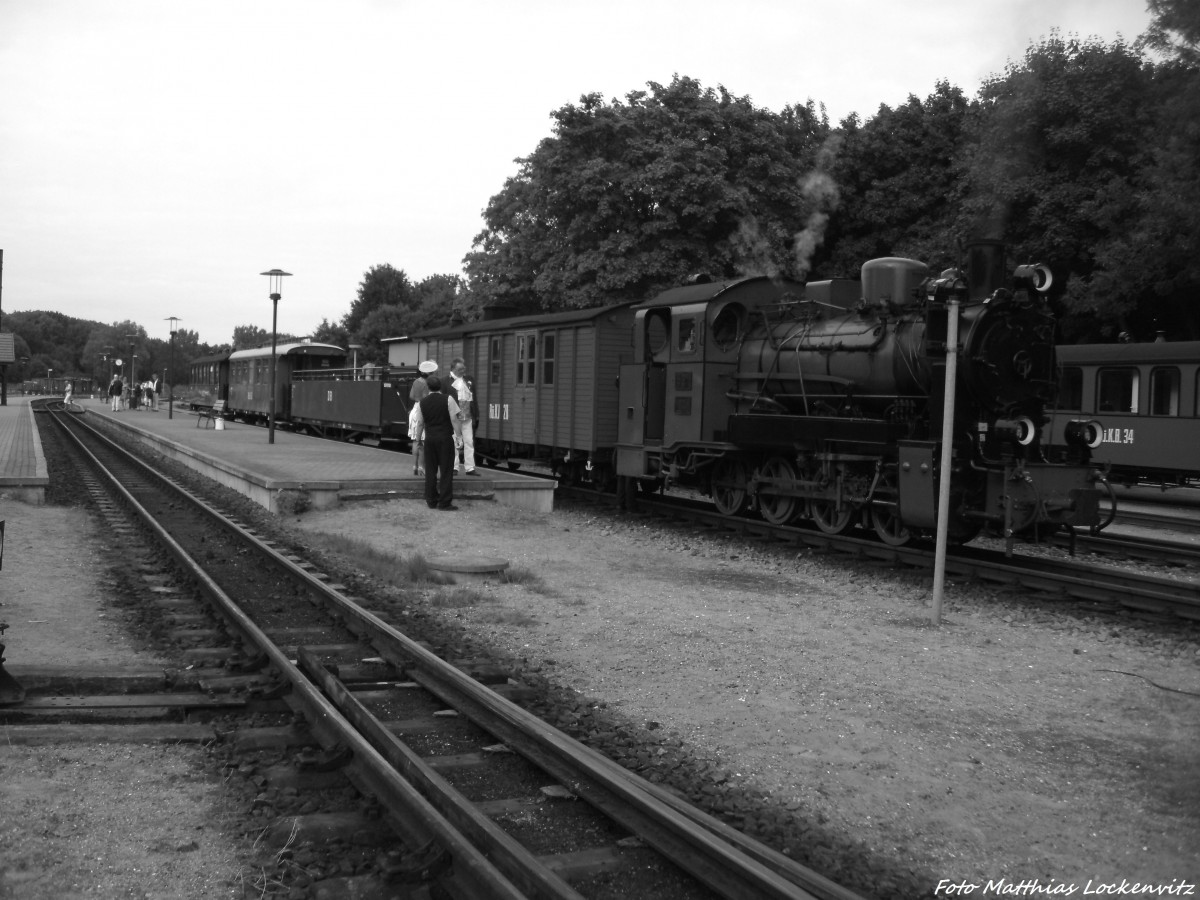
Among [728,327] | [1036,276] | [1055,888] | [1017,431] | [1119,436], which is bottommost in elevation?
[1055,888]

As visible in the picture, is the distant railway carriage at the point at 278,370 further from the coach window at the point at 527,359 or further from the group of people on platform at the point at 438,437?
the group of people on platform at the point at 438,437

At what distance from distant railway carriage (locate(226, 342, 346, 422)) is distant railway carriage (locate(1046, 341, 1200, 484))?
22533 millimetres

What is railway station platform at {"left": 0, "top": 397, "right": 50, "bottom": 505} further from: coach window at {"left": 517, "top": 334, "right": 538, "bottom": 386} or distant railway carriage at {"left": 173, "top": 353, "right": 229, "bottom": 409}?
distant railway carriage at {"left": 173, "top": 353, "right": 229, "bottom": 409}

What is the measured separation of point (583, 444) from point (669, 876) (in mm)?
13034

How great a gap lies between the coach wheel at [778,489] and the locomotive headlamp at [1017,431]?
2.76 metres

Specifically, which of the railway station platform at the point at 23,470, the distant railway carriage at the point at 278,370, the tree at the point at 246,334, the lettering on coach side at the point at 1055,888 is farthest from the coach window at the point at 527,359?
the tree at the point at 246,334

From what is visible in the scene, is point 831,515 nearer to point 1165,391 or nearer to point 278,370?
point 1165,391

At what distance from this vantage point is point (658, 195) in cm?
2859

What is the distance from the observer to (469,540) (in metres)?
12.2

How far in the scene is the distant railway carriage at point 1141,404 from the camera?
18.4 m

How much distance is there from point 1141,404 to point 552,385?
10.4m

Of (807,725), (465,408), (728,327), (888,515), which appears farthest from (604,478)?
(807,725)

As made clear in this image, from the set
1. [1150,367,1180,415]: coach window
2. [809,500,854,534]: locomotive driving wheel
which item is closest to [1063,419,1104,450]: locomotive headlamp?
[809,500,854,534]: locomotive driving wheel

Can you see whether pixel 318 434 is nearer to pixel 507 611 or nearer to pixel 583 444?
pixel 583 444
